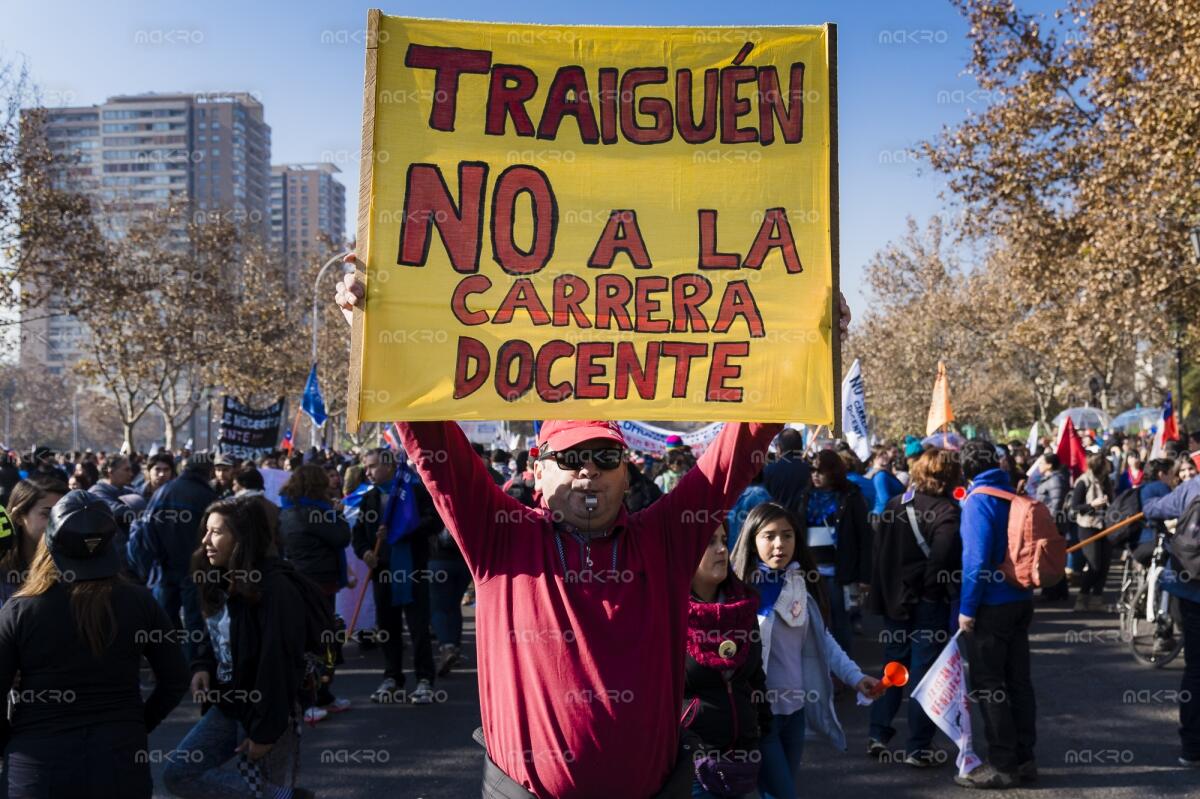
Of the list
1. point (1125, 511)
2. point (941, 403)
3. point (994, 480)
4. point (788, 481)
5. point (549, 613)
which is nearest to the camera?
point (549, 613)

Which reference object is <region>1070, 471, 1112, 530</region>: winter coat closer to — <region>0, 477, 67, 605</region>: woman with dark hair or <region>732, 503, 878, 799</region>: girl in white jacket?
<region>732, 503, 878, 799</region>: girl in white jacket

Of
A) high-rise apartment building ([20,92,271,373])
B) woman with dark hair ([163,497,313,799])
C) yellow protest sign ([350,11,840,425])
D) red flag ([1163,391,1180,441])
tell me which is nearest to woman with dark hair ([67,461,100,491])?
woman with dark hair ([163,497,313,799])

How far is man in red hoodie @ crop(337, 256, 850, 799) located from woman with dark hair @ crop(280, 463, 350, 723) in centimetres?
533

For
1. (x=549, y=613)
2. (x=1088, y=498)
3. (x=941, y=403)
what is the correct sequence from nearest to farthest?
(x=549, y=613) < (x=1088, y=498) < (x=941, y=403)

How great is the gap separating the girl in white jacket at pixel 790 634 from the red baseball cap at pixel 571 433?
214 centimetres

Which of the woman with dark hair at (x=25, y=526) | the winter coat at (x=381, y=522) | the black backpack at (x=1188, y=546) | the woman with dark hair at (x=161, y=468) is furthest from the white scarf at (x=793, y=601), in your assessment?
the woman with dark hair at (x=161, y=468)

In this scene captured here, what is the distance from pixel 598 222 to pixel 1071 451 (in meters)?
14.3

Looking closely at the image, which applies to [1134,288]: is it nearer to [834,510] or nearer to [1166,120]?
[1166,120]

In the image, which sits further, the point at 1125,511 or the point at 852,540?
the point at 1125,511

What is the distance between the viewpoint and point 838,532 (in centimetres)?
882

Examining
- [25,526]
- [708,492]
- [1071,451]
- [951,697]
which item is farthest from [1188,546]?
[1071,451]

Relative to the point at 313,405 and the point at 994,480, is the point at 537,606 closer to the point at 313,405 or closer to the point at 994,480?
the point at 994,480

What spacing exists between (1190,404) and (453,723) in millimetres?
62717

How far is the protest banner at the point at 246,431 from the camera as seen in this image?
52.0ft
